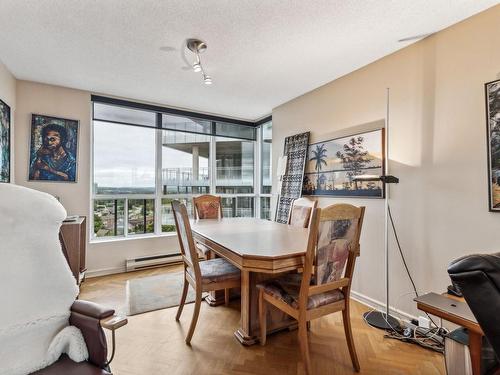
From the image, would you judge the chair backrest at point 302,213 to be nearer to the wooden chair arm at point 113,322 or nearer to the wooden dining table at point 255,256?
the wooden dining table at point 255,256

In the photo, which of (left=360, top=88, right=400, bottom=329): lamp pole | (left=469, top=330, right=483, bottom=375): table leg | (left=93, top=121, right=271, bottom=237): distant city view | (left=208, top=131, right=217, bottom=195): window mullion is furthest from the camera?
(left=208, top=131, right=217, bottom=195): window mullion

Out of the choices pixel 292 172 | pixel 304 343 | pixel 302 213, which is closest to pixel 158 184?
pixel 292 172

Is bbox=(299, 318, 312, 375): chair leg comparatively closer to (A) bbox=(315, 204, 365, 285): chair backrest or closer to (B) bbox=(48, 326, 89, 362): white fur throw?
(A) bbox=(315, 204, 365, 285): chair backrest

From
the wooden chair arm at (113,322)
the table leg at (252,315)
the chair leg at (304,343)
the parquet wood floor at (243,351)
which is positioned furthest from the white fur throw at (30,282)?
the chair leg at (304,343)

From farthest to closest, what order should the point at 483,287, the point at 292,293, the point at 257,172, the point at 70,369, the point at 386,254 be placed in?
the point at 257,172 < the point at 386,254 < the point at 292,293 < the point at 70,369 < the point at 483,287

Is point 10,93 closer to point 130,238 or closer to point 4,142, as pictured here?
point 4,142

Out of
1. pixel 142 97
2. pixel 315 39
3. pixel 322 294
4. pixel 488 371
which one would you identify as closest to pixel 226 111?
pixel 142 97

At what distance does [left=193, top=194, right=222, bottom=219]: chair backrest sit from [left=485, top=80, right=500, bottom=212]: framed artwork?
8.98ft

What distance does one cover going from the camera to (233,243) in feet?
6.25

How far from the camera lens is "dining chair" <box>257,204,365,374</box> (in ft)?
5.04

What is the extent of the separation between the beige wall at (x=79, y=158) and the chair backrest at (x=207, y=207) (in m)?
1.12

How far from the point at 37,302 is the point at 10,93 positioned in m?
2.91

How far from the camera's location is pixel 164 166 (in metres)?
4.20

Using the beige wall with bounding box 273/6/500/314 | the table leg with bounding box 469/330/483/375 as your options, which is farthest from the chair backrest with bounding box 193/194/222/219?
the table leg with bounding box 469/330/483/375
